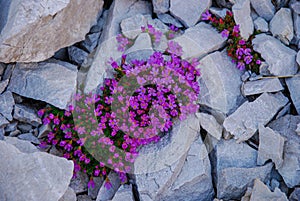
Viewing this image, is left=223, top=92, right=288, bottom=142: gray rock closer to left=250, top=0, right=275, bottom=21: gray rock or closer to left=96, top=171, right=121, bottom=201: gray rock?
left=250, top=0, right=275, bottom=21: gray rock

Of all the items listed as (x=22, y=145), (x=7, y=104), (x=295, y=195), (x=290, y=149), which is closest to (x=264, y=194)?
(x=295, y=195)

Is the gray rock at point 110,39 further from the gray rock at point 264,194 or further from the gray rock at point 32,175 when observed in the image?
the gray rock at point 264,194

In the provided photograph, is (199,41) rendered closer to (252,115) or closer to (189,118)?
(189,118)

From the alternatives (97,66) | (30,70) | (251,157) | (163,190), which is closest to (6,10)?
(30,70)

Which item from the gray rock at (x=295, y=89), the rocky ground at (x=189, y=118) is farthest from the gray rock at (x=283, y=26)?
the gray rock at (x=295, y=89)

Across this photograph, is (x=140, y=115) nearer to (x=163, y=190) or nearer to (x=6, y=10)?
(x=163, y=190)
